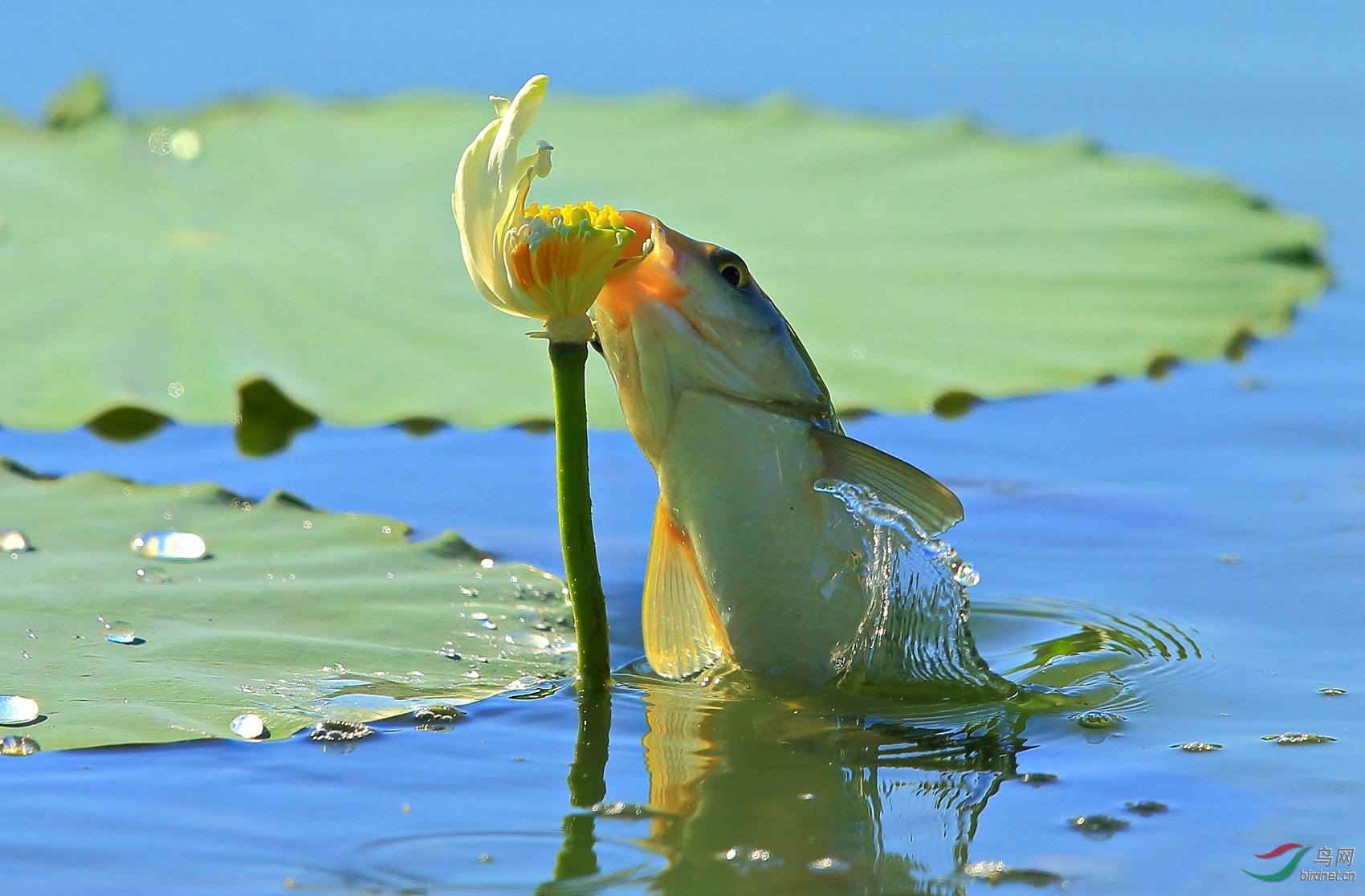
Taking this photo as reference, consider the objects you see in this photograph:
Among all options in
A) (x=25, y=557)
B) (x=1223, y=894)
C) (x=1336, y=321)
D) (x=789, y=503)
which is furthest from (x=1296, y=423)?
(x=25, y=557)

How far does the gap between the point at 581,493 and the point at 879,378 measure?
2.04 meters

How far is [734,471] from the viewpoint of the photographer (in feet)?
9.07

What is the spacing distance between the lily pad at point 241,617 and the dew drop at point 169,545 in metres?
0.02

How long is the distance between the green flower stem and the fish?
6.1 inches

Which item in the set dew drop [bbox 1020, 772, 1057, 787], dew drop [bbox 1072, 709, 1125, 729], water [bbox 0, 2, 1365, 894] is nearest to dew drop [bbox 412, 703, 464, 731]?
water [bbox 0, 2, 1365, 894]

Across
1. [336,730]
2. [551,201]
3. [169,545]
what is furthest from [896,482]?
[551,201]

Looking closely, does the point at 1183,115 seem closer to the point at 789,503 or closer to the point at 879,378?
the point at 879,378

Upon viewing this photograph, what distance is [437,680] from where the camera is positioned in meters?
2.84

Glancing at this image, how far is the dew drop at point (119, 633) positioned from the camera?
290 centimetres

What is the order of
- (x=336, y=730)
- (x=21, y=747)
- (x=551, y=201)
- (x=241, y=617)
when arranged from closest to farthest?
1. (x=21, y=747)
2. (x=336, y=730)
3. (x=241, y=617)
4. (x=551, y=201)

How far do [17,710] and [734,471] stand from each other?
1.22 metres

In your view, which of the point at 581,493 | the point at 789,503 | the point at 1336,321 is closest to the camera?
the point at 581,493

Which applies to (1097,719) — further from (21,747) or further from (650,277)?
(21,747)

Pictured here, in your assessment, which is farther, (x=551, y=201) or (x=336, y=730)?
(x=551, y=201)
